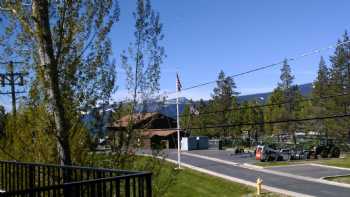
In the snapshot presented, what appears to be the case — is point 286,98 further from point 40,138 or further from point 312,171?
point 40,138

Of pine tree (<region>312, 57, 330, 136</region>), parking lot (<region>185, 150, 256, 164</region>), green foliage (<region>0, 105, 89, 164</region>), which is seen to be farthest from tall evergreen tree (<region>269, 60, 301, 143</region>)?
green foliage (<region>0, 105, 89, 164</region>)

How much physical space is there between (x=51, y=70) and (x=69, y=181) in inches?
77.5

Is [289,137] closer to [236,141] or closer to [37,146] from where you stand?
[236,141]

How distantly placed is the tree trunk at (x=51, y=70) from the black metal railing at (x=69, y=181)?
0.43 metres

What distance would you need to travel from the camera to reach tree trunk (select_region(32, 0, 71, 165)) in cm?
866

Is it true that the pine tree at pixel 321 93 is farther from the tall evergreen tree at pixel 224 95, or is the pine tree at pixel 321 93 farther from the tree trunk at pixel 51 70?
the tree trunk at pixel 51 70

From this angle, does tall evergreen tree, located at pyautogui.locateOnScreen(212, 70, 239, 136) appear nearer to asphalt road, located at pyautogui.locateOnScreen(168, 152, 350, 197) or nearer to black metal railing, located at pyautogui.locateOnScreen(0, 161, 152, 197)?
asphalt road, located at pyautogui.locateOnScreen(168, 152, 350, 197)

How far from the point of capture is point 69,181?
25.5 feet

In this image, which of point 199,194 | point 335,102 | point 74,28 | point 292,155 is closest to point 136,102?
point 74,28

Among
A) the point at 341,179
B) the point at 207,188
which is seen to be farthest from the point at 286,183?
the point at 207,188

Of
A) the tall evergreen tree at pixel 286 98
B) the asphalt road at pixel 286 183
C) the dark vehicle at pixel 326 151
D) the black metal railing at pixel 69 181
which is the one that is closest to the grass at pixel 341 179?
the asphalt road at pixel 286 183

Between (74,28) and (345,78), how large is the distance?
3270 inches

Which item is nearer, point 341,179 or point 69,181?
point 69,181

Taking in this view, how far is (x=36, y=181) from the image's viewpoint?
345 inches
